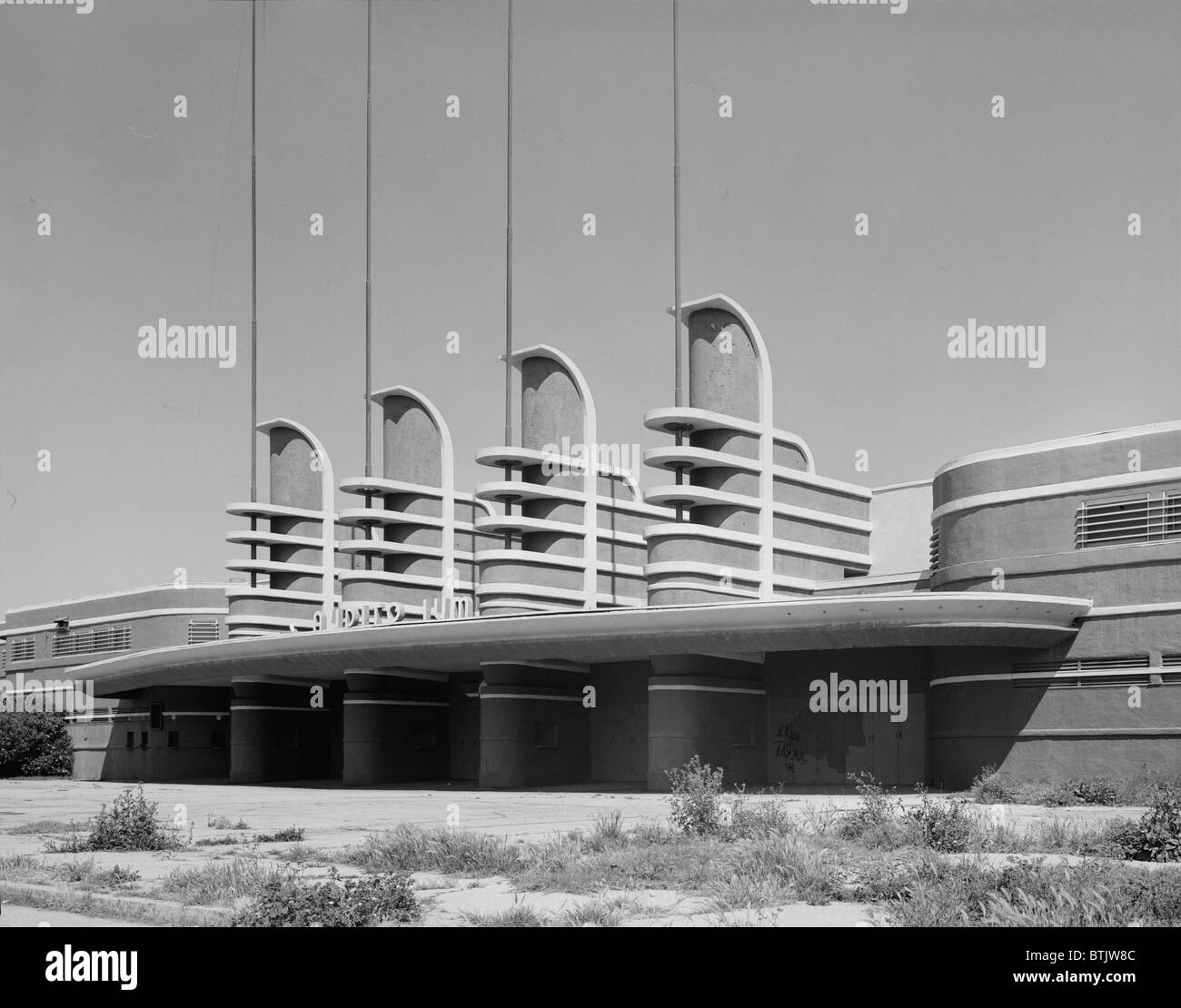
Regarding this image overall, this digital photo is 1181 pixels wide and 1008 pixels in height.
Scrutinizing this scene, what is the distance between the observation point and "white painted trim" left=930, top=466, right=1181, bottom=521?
3302 centimetres

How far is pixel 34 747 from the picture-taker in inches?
2741

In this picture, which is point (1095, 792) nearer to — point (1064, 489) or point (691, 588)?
point (1064, 489)

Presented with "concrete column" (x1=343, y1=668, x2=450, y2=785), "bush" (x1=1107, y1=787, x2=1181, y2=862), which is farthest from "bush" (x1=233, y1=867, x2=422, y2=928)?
"concrete column" (x1=343, y1=668, x2=450, y2=785)

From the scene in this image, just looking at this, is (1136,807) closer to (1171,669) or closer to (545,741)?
(1171,669)

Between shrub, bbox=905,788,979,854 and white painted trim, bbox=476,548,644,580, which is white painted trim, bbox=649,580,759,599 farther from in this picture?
shrub, bbox=905,788,979,854

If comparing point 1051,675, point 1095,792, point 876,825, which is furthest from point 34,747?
point 876,825

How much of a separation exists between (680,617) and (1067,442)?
35.4 ft

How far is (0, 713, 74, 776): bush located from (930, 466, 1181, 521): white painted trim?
161ft

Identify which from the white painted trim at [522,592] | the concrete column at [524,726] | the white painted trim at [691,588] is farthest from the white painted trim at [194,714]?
the white painted trim at [691,588]

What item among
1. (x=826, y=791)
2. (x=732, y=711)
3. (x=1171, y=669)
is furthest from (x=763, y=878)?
(x=732, y=711)

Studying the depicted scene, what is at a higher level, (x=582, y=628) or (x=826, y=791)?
(x=582, y=628)

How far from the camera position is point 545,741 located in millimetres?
45219

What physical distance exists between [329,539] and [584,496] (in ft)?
48.2

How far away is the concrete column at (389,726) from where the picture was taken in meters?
49.1
